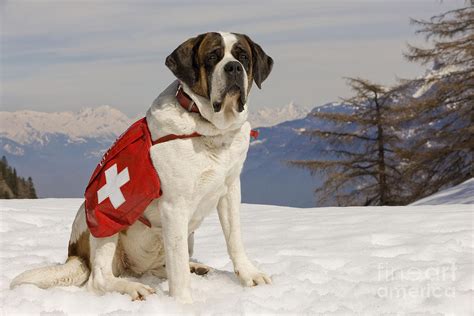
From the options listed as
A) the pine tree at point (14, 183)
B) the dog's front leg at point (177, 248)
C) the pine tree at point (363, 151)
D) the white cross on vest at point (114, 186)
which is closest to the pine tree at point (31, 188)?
the pine tree at point (14, 183)

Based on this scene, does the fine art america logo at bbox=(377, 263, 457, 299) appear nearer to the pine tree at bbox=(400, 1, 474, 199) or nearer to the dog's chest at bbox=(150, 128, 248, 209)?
the dog's chest at bbox=(150, 128, 248, 209)

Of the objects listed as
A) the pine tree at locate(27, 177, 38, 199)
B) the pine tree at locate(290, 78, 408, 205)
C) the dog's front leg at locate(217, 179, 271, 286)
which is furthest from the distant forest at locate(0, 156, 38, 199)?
the dog's front leg at locate(217, 179, 271, 286)

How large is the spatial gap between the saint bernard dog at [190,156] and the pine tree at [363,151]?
1973 cm

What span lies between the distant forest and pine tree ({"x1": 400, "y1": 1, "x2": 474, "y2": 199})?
45334 mm

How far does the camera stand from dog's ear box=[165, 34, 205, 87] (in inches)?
136

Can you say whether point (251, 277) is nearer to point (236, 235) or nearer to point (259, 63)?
point (236, 235)

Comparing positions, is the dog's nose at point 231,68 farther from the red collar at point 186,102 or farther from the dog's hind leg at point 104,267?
the dog's hind leg at point 104,267

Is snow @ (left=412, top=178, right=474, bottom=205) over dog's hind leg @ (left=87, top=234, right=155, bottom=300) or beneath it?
beneath

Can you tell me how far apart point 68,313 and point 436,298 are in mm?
2275

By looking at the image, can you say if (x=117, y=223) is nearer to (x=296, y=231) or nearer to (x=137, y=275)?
(x=137, y=275)

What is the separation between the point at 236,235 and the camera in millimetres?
3971

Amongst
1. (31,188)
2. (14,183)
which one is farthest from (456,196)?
(31,188)

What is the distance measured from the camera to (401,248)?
5.15 metres

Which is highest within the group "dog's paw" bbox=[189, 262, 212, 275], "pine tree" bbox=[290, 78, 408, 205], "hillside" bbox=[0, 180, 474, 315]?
"dog's paw" bbox=[189, 262, 212, 275]
